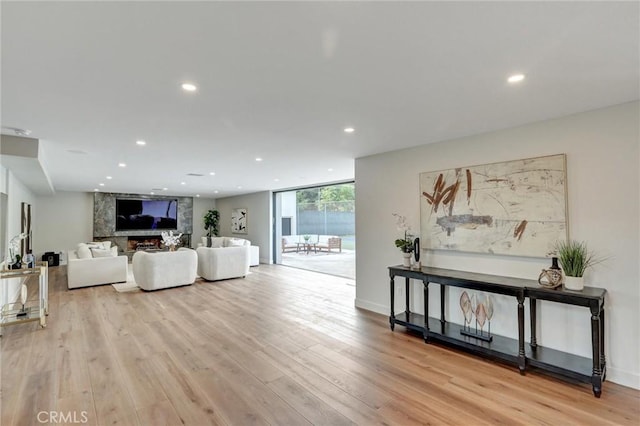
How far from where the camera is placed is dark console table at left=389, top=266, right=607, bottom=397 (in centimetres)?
253

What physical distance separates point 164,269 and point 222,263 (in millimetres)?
1275

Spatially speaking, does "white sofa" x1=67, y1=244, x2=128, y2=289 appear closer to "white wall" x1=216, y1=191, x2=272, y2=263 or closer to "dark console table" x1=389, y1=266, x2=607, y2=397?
"white wall" x1=216, y1=191, x2=272, y2=263

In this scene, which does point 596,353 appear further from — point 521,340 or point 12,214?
point 12,214

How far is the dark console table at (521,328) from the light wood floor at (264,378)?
129 millimetres

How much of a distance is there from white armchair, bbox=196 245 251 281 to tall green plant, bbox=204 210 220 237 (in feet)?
16.9

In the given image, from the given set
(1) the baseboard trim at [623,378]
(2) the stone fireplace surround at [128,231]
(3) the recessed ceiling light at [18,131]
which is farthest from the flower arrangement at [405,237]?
(2) the stone fireplace surround at [128,231]

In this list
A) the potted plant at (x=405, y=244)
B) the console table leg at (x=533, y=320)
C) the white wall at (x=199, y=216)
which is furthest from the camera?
the white wall at (x=199, y=216)

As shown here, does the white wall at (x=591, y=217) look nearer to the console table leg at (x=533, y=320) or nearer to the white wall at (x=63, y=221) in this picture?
the console table leg at (x=533, y=320)

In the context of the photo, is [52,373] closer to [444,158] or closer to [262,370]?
[262,370]

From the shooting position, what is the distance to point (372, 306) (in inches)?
186

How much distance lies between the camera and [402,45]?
5.84 feet

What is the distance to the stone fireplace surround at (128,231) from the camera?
1065cm

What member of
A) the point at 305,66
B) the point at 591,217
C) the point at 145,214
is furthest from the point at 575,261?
the point at 145,214

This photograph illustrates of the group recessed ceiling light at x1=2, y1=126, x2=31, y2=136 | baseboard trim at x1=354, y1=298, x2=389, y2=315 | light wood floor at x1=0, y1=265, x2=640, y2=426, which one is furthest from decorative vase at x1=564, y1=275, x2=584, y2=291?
recessed ceiling light at x1=2, y1=126, x2=31, y2=136
